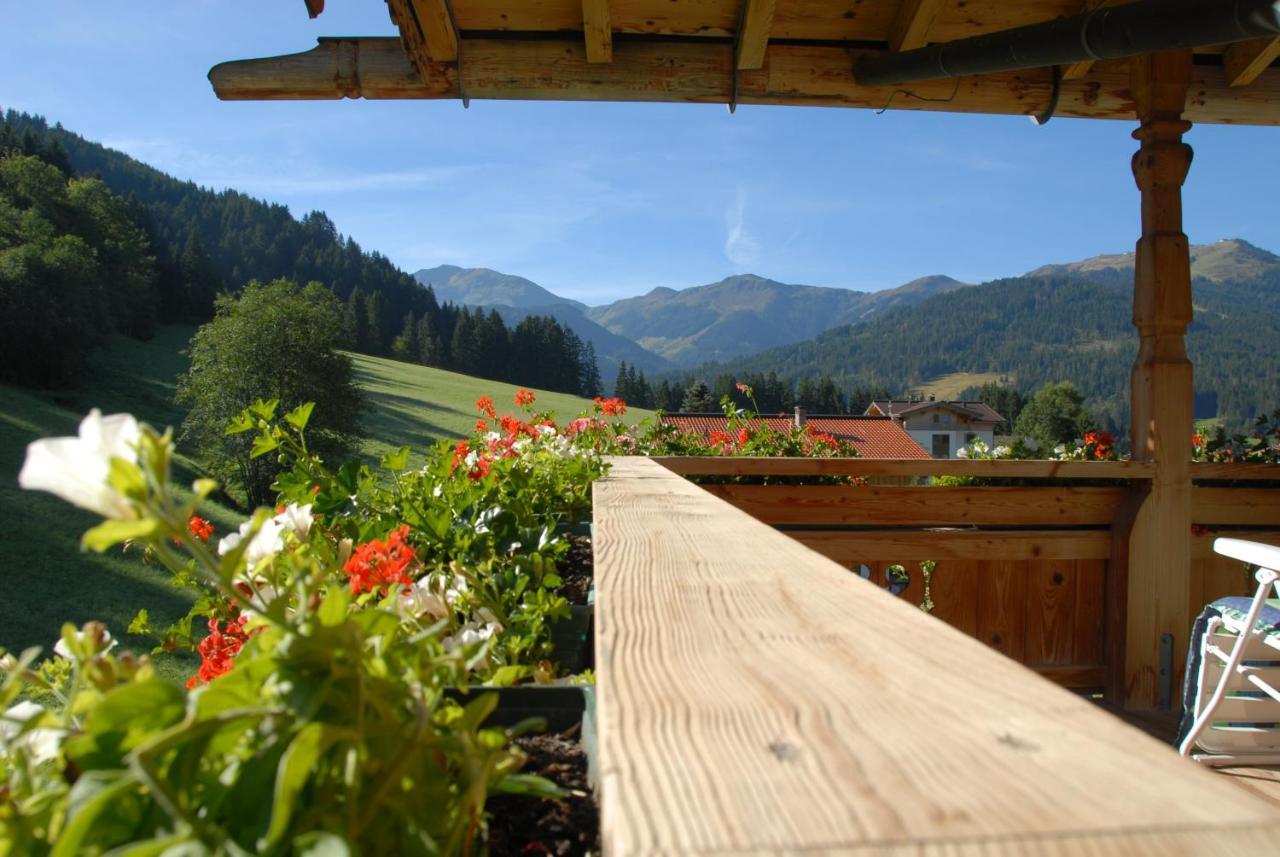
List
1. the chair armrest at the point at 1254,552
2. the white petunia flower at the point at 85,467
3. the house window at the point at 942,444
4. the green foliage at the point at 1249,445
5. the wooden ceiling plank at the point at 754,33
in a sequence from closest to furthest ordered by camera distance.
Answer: the white petunia flower at the point at 85,467, the chair armrest at the point at 1254,552, the wooden ceiling plank at the point at 754,33, the green foliage at the point at 1249,445, the house window at the point at 942,444

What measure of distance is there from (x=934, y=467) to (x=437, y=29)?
2341 mm

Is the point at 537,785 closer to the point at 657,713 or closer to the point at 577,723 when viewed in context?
the point at 657,713

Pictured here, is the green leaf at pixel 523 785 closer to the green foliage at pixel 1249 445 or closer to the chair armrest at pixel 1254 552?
the chair armrest at pixel 1254 552

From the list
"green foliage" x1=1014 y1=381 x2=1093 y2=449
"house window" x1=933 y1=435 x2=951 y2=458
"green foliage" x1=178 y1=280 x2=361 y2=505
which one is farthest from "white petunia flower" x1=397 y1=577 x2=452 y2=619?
"house window" x1=933 y1=435 x2=951 y2=458

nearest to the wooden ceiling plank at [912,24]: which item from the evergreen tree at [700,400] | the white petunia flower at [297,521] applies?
the white petunia flower at [297,521]

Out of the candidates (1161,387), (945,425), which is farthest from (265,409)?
(945,425)

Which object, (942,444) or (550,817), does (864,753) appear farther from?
(942,444)

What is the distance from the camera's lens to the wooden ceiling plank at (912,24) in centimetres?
271

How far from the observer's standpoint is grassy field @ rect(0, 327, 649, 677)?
55.3 feet

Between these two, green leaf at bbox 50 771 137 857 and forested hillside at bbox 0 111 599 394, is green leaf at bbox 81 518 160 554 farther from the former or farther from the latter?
forested hillside at bbox 0 111 599 394

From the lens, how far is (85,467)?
1.32ft

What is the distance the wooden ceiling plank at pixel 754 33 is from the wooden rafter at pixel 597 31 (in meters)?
0.45

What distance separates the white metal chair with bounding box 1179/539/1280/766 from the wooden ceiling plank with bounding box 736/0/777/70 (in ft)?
6.99

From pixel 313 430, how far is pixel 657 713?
1144 inches
